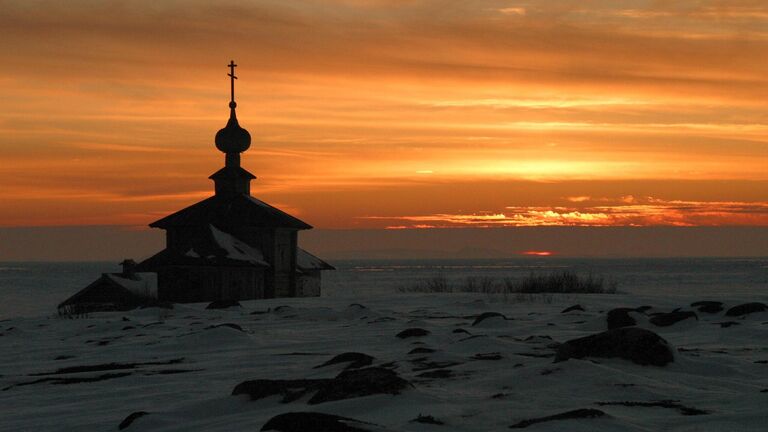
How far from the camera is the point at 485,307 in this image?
18547 millimetres

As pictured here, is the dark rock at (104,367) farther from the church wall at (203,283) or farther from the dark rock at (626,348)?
the church wall at (203,283)

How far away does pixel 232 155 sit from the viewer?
38406 millimetres

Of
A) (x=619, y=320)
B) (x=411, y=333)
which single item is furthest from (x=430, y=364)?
(x=619, y=320)

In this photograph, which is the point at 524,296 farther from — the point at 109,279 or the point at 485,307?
the point at 109,279

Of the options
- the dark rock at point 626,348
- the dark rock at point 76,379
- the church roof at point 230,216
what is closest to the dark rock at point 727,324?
the dark rock at point 626,348

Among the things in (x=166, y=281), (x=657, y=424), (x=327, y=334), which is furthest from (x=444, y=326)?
(x=166, y=281)

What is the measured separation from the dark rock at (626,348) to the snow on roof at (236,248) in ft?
81.4

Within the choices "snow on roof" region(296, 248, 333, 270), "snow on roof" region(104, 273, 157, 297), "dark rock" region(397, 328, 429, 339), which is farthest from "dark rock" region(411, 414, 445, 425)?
"snow on roof" region(104, 273, 157, 297)

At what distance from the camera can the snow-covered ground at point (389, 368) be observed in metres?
6.96

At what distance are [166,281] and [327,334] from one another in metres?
21.1

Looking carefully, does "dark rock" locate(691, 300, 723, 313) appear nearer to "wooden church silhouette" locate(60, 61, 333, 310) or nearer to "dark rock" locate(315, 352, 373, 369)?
"dark rock" locate(315, 352, 373, 369)

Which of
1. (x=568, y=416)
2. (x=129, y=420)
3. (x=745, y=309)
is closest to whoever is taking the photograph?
(x=568, y=416)

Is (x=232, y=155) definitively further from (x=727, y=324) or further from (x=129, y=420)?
(x=129, y=420)

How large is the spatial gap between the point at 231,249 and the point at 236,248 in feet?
1.39
